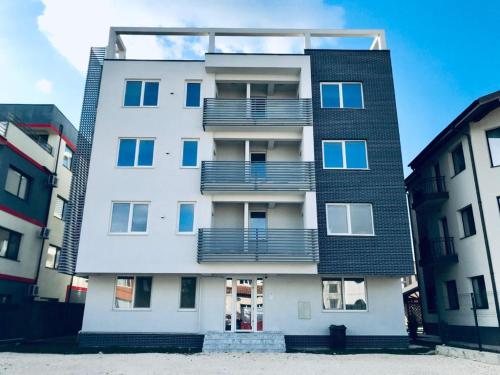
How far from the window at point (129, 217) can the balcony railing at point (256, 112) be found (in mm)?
4668

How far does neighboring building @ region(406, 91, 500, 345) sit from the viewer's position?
53.3 ft

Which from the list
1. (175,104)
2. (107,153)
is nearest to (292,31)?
(175,104)

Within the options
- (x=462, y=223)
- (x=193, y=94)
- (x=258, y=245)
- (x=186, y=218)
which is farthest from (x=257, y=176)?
(x=462, y=223)

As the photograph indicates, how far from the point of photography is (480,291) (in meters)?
17.1

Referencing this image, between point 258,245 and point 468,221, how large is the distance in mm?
9775

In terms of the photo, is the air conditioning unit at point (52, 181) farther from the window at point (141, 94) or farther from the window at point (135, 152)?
the window at point (141, 94)

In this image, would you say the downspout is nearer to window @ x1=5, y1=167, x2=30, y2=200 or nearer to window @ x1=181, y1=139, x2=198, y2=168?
window @ x1=181, y1=139, x2=198, y2=168

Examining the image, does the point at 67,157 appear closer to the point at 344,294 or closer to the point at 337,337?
the point at 344,294

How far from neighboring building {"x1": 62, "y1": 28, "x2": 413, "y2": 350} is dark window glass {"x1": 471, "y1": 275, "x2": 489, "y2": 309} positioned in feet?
12.0

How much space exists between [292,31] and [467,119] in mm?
8957

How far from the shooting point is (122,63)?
1912 cm

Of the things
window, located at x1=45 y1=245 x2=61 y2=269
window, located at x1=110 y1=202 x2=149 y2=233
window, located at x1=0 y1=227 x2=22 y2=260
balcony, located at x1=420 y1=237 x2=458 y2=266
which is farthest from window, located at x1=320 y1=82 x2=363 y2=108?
window, located at x1=45 y1=245 x2=61 y2=269

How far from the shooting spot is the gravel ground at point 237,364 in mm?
11086

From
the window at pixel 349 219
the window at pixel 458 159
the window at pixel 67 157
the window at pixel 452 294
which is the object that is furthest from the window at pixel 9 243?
the window at pixel 458 159
